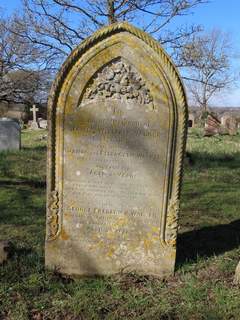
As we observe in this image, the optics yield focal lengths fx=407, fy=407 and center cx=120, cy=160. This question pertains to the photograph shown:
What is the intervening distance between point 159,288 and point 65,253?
40.6 inches

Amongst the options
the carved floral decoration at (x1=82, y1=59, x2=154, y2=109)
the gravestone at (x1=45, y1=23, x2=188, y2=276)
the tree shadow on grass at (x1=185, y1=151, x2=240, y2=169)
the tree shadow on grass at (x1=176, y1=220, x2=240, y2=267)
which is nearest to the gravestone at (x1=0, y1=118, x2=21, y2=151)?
the tree shadow on grass at (x1=185, y1=151, x2=240, y2=169)

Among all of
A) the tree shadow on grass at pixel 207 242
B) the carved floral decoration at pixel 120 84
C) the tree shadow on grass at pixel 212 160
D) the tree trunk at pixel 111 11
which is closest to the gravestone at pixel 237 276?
the tree shadow on grass at pixel 207 242

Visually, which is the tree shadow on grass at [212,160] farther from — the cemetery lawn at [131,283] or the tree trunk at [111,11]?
the tree trunk at [111,11]

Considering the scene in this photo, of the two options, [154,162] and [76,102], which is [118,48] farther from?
[154,162]

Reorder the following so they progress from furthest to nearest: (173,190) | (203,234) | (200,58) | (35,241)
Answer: (200,58), (203,234), (35,241), (173,190)

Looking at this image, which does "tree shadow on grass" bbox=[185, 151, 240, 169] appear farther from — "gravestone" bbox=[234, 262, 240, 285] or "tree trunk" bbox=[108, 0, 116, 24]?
"gravestone" bbox=[234, 262, 240, 285]

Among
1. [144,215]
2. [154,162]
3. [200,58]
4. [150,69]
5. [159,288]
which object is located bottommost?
[159,288]

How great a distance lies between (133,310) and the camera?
11.2 feet

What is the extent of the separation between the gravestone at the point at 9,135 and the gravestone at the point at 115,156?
9.20 m

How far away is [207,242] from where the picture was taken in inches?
200

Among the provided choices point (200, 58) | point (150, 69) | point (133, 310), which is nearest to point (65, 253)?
point (133, 310)

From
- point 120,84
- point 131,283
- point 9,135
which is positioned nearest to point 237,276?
point 131,283

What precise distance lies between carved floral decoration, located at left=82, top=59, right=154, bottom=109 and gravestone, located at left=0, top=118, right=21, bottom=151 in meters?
9.40

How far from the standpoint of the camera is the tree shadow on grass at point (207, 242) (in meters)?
4.63
